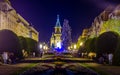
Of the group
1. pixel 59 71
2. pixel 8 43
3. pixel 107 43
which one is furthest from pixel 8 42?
pixel 59 71

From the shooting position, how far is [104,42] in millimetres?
62625

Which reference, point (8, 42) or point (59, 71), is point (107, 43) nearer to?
point (8, 42)

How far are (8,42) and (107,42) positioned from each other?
16.0 m

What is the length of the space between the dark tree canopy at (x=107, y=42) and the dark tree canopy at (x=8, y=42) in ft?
44.6

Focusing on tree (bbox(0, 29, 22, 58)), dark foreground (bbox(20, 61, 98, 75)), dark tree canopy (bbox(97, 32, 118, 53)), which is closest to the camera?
dark foreground (bbox(20, 61, 98, 75))

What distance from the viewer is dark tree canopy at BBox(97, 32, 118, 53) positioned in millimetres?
60781

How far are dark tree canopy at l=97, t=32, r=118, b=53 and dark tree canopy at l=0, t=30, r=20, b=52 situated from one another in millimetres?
13606

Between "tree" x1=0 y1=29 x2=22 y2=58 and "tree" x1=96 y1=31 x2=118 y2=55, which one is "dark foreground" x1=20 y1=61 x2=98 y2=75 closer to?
"tree" x1=96 y1=31 x2=118 y2=55

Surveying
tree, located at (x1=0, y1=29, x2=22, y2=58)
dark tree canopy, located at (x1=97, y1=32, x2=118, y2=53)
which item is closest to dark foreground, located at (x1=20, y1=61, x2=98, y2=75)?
dark tree canopy, located at (x1=97, y1=32, x2=118, y2=53)

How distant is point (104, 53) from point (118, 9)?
61.3m

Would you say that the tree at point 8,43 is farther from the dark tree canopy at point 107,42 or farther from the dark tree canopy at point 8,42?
the dark tree canopy at point 107,42

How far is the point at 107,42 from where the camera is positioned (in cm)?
6159

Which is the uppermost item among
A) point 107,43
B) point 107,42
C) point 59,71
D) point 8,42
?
point 8,42

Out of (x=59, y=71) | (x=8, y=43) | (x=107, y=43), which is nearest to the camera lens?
(x=59, y=71)
